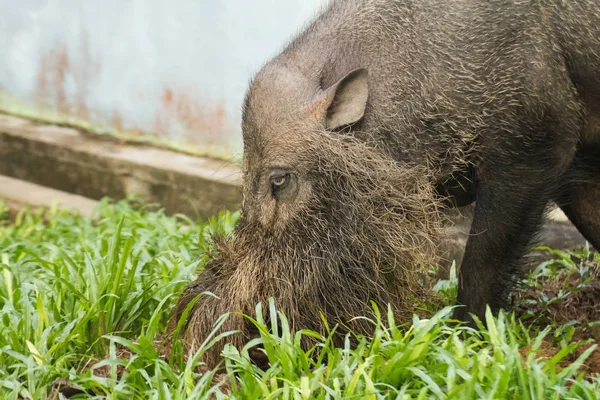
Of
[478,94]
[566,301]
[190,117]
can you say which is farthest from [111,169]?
[478,94]

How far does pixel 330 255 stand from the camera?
3846 mm

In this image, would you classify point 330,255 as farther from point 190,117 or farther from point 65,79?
point 65,79

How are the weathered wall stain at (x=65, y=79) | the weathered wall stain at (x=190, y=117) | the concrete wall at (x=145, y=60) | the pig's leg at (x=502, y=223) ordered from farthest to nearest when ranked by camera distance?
the weathered wall stain at (x=65, y=79) < the weathered wall stain at (x=190, y=117) < the concrete wall at (x=145, y=60) < the pig's leg at (x=502, y=223)

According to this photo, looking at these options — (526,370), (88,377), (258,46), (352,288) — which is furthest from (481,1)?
(258,46)

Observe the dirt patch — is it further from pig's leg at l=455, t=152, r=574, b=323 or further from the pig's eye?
the pig's eye

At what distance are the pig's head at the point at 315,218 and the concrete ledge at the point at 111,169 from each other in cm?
257

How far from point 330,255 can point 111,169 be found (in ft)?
13.1

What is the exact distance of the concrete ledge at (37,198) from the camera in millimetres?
7160

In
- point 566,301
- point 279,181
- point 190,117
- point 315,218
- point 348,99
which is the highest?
point 348,99

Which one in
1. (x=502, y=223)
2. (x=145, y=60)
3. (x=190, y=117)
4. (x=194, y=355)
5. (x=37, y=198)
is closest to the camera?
(x=194, y=355)

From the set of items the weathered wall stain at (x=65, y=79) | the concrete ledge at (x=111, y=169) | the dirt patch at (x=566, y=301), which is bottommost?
the concrete ledge at (x=111, y=169)

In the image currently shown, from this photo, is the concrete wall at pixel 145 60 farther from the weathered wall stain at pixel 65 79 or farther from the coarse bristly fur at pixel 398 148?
the coarse bristly fur at pixel 398 148

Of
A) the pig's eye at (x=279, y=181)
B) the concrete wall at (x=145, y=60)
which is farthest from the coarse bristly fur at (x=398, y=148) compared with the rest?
the concrete wall at (x=145, y=60)

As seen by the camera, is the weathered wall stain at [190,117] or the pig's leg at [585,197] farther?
the weathered wall stain at [190,117]
